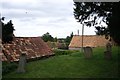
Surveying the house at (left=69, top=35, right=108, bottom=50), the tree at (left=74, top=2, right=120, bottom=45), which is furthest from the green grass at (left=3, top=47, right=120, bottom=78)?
the house at (left=69, top=35, right=108, bottom=50)

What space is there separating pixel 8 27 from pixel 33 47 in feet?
39.1

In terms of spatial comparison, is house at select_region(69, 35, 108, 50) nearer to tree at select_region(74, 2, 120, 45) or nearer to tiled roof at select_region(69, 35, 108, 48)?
tiled roof at select_region(69, 35, 108, 48)

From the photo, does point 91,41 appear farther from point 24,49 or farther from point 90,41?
point 24,49

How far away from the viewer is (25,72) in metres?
19.8

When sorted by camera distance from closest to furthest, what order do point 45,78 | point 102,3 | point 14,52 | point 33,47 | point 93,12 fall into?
point 45,78, point 102,3, point 93,12, point 14,52, point 33,47

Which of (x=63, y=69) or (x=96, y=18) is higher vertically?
Answer: (x=96, y=18)

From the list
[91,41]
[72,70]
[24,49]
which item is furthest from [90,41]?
[72,70]

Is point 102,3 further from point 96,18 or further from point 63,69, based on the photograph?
point 63,69

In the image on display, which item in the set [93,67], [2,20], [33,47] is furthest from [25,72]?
[33,47]

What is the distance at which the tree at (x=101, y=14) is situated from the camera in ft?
59.8

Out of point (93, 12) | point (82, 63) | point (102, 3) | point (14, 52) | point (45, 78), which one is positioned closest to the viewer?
point (45, 78)

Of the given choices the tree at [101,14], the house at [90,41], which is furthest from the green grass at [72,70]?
the house at [90,41]

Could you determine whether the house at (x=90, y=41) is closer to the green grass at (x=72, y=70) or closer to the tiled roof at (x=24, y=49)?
the tiled roof at (x=24, y=49)

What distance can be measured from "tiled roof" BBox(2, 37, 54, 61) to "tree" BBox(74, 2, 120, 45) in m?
7.22
